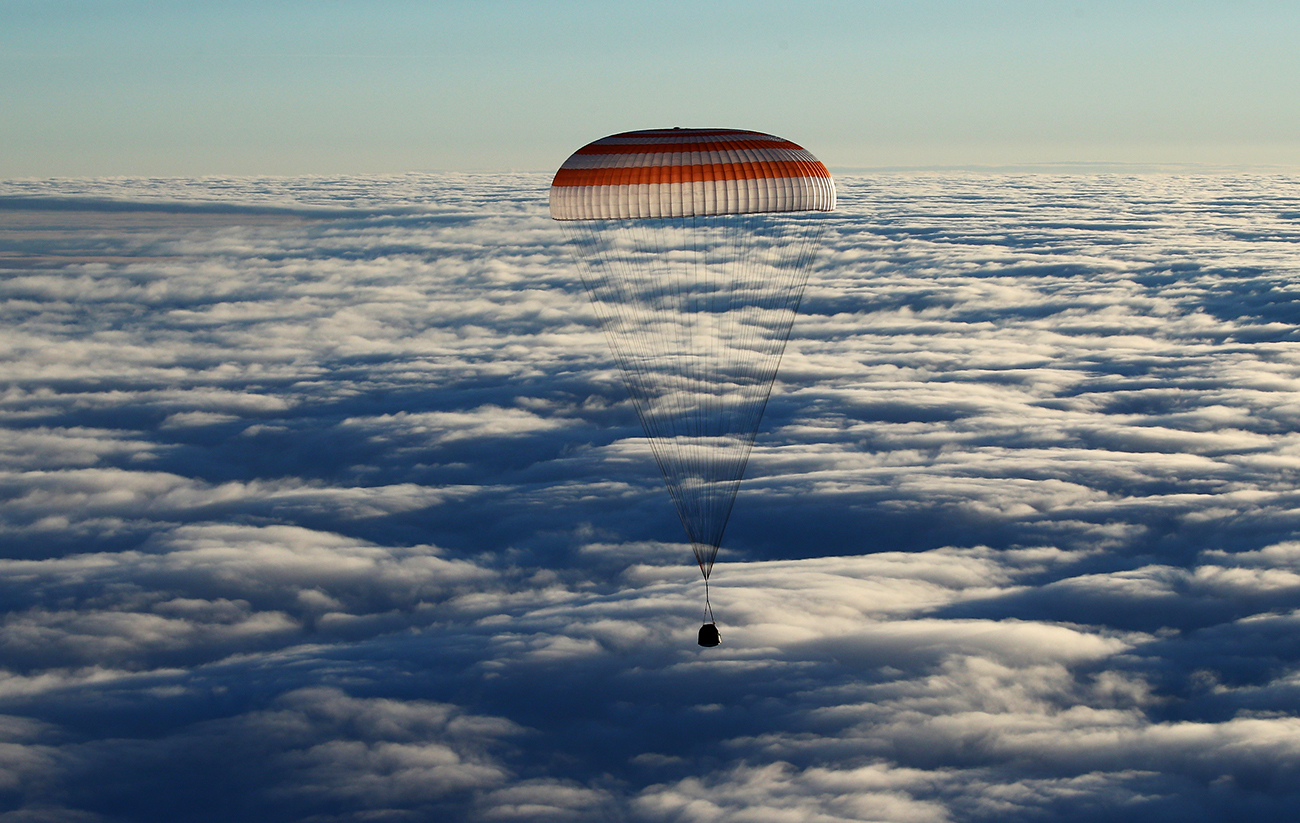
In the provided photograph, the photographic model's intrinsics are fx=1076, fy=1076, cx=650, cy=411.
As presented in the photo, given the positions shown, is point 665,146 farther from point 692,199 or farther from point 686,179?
point 692,199

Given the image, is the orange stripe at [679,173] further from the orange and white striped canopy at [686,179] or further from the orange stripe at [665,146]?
the orange stripe at [665,146]

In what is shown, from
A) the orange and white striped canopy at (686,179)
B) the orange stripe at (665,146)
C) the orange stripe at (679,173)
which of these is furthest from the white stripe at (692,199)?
the orange stripe at (665,146)

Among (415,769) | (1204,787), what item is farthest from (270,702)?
(1204,787)

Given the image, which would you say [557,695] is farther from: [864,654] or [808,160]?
[808,160]

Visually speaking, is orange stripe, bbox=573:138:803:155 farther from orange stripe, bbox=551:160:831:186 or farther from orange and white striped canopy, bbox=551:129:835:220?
orange stripe, bbox=551:160:831:186

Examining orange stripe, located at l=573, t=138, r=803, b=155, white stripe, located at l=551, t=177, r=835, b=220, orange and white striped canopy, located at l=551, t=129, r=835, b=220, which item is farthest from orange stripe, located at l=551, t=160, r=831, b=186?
orange stripe, located at l=573, t=138, r=803, b=155

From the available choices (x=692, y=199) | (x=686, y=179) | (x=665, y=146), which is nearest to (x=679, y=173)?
(x=686, y=179)
